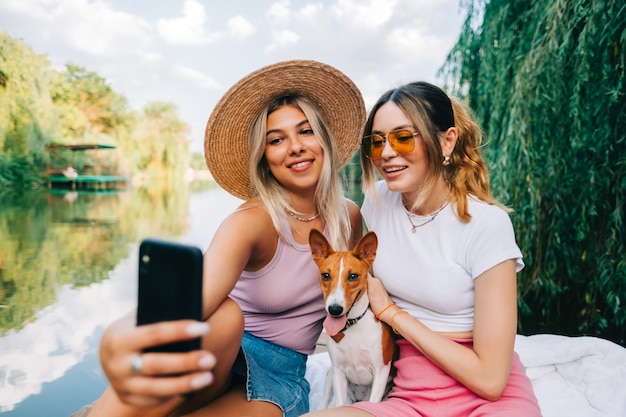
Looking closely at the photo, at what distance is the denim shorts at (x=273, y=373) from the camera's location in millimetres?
1672

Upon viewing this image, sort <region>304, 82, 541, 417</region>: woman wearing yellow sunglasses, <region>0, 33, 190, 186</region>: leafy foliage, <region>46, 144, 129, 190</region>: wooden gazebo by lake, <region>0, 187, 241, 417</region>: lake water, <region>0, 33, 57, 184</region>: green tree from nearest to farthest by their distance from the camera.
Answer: <region>304, 82, 541, 417</region>: woman wearing yellow sunglasses → <region>0, 187, 241, 417</region>: lake water → <region>0, 33, 57, 184</region>: green tree → <region>0, 33, 190, 186</region>: leafy foliage → <region>46, 144, 129, 190</region>: wooden gazebo by lake

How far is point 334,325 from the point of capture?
1736 millimetres

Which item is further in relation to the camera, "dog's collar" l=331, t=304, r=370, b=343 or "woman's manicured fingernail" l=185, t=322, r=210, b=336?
"dog's collar" l=331, t=304, r=370, b=343

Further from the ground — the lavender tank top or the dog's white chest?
the lavender tank top

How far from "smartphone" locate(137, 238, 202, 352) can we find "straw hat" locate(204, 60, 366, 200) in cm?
130

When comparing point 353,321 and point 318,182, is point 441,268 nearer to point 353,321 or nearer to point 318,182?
point 353,321

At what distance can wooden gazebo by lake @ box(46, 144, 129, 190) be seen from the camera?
22.5 meters

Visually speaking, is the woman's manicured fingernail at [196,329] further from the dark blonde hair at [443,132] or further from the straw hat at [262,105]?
the straw hat at [262,105]

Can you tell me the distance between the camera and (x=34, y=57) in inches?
693

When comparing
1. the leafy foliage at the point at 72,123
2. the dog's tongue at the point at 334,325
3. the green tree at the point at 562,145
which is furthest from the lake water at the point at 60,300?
the leafy foliage at the point at 72,123

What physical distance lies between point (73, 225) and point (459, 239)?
10.5m

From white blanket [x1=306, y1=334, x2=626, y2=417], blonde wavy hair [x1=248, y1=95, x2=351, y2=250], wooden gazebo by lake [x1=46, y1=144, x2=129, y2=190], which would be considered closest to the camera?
blonde wavy hair [x1=248, y1=95, x2=351, y2=250]

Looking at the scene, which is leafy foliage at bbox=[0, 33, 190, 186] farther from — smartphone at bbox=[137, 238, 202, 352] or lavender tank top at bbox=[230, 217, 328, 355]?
smartphone at bbox=[137, 238, 202, 352]

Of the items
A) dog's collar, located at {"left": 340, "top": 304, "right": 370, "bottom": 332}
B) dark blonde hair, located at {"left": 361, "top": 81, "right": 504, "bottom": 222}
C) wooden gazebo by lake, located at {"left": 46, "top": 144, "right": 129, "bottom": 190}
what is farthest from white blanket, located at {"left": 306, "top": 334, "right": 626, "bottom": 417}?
wooden gazebo by lake, located at {"left": 46, "top": 144, "right": 129, "bottom": 190}
